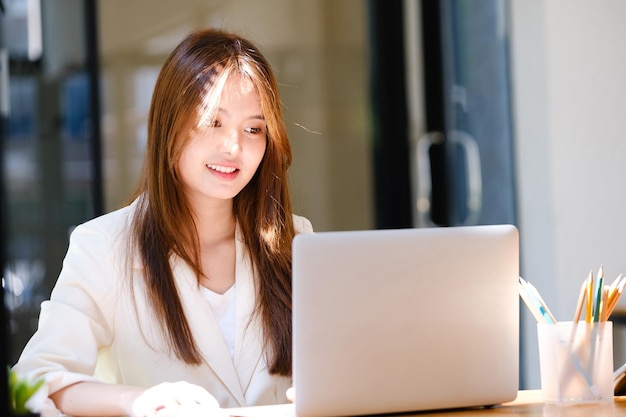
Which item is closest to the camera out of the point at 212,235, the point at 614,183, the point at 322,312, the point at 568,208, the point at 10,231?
the point at 322,312

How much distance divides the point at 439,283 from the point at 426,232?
9 centimetres

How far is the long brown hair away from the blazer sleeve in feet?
0.29

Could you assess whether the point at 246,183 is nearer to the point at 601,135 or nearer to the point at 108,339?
the point at 108,339

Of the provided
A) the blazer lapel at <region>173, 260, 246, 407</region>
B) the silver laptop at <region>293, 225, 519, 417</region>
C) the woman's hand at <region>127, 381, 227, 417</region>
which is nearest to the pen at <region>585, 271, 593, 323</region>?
the silver laptop at <region>293, 225, 519, 417</region>

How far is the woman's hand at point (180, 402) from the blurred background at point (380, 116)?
3.43 feet

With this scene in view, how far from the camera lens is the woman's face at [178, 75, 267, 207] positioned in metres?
1.91

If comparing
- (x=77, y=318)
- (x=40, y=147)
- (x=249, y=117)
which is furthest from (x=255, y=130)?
(x=40, y=147)

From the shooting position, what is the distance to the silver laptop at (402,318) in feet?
4.45

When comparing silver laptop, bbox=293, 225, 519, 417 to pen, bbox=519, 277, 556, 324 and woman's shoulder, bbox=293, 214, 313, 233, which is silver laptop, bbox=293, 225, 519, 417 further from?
woman's shoulder, bbox=293, 214, 313, 233

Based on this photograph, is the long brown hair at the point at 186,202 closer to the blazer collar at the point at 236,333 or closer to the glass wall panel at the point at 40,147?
the blazer collar at the point at 236,333

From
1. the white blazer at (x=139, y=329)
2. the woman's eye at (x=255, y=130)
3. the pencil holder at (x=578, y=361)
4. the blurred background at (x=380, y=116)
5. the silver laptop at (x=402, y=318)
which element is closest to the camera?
the silver laptop at (x=402, y=318)

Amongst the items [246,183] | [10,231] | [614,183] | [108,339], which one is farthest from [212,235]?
[10,231]

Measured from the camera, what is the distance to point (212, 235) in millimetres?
2092

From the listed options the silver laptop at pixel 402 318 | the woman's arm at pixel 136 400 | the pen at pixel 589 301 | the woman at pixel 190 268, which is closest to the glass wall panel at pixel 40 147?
the woman at pixel 190 268
